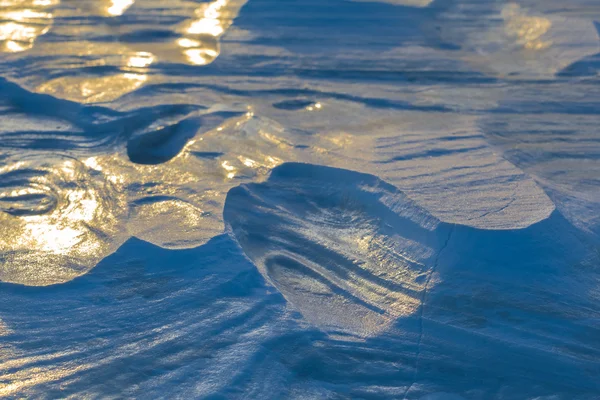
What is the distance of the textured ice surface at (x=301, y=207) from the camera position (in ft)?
4.87

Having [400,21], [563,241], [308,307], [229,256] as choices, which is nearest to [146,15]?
[400,21]

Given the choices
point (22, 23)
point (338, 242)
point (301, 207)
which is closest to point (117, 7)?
point (22, 23)

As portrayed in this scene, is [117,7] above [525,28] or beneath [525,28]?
above

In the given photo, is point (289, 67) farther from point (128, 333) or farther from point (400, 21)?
point (128, 333)

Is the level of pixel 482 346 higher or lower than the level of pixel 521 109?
lower

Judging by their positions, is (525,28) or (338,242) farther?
(525,28)

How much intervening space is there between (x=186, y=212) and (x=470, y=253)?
0.91 m

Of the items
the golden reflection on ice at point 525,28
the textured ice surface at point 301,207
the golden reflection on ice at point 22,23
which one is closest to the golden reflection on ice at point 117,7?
the textured ice surface at point 301,207

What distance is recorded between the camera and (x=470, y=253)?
1716mm

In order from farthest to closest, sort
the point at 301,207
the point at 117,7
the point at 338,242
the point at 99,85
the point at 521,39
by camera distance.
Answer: the point at 117,7, the point at 521,39, the point at 99,85, the point at 301,207, the point at 338,242

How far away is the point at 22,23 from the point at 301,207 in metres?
2.03

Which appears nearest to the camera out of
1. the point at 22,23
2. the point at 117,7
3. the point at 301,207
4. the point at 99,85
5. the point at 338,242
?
the point at 338,242

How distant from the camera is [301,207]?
6.35 ft

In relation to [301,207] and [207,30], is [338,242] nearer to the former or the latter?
[301,207]
